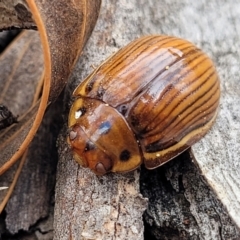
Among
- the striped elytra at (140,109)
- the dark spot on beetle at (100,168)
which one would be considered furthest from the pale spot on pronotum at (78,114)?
the dark spot on beetle at (100,168)

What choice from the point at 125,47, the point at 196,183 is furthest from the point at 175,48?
the point at 196,183

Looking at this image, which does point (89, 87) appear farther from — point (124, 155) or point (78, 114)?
point (124, 155)

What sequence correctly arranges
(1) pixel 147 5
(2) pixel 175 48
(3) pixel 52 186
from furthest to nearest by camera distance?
(1) pixel 147 5 < (3) pixel 52 186 < (2) pixel 175 48

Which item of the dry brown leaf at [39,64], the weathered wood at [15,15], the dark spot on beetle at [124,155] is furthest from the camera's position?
the weathered wood at [15,15]

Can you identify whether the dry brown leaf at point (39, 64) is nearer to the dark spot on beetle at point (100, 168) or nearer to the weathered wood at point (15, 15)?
the weathered wood at point (15, 15)

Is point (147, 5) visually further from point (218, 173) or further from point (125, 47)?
point (218, 173)

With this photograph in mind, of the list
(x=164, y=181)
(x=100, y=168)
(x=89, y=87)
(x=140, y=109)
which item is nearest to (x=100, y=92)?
(x=89, y=87)

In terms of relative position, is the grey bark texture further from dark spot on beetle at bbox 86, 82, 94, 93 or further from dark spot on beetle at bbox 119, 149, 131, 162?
dark spot on beetle at bbox 86, 82, 94, 93
